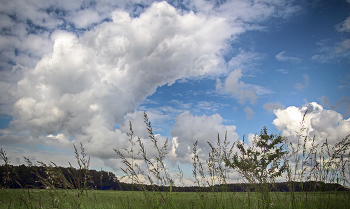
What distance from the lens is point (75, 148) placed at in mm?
Answer: 3430

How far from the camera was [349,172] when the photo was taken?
16.2 ft

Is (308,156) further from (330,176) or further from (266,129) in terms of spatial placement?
(266,129)

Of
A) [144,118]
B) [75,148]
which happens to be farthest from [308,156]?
[75,148]

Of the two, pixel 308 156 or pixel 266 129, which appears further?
pixel 266 129

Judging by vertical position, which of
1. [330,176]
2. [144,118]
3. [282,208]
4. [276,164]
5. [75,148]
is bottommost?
[282,208]

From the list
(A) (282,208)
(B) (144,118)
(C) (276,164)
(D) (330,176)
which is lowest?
(A) (282,208)

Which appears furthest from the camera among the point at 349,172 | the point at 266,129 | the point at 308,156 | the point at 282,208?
the point at 266,129

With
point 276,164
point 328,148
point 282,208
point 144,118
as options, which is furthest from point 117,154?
point 328,148

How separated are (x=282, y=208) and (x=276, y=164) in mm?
1190

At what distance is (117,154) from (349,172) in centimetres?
609

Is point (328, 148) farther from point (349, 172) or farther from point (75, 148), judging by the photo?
point (75, 148)

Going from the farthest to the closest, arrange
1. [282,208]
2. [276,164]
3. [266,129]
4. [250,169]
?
1. [266,129]
2. [282,208]
3. [276,164]
4. [250,169]

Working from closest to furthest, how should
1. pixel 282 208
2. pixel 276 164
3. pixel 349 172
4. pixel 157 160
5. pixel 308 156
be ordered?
pixel 157 160 → pixel 276 164 → pixel 282 208 → pixel 308 156 → pixel 349 172

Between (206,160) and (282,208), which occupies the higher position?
(206,160)
